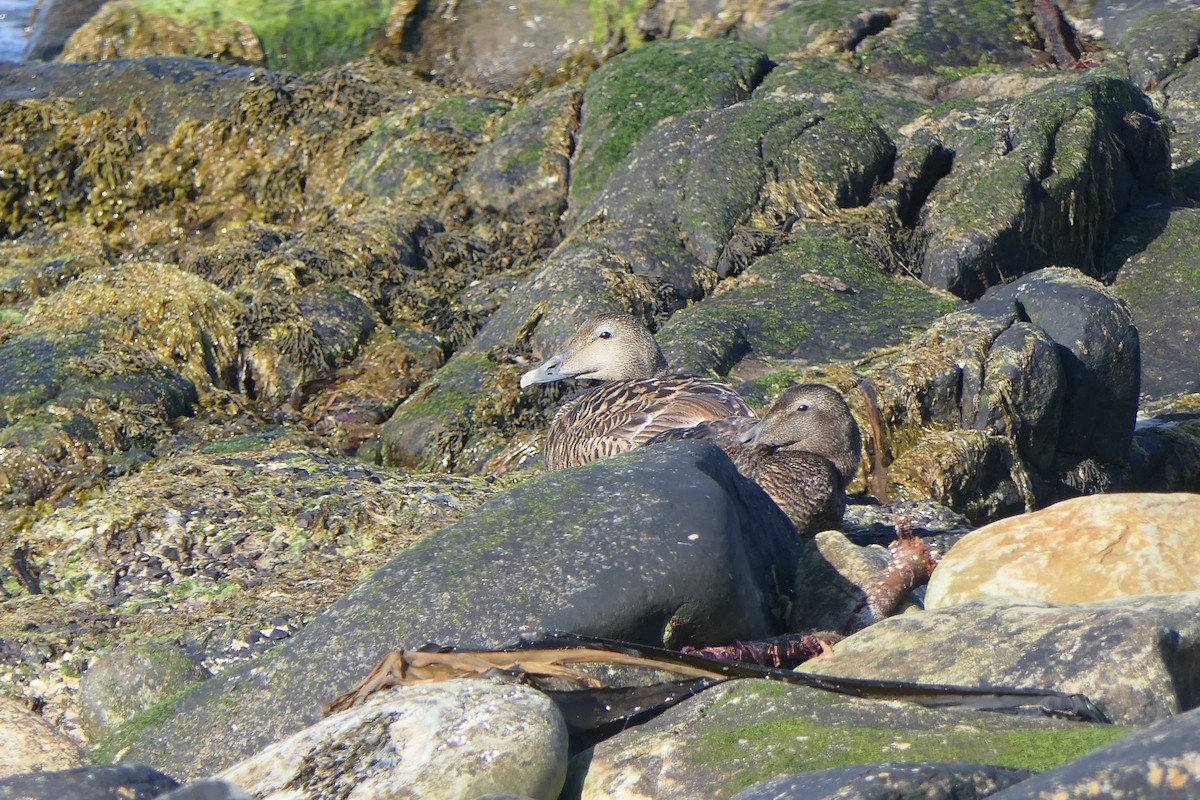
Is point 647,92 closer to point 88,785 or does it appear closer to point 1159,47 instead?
point 1159,47

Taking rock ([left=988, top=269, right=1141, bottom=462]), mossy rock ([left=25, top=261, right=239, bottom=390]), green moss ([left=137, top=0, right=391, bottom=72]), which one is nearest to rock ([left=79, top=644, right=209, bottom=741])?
mossy rock ([left=25, top=261, right=239, bottom=390])

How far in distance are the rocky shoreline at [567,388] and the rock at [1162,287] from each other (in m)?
0.04

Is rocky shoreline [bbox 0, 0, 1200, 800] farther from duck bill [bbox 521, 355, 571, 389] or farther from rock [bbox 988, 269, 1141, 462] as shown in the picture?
duck bill [bbox 521, 355, 571, 389]

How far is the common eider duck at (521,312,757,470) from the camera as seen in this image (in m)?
6.80

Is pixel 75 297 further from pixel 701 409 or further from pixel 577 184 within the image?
pixel 701 409

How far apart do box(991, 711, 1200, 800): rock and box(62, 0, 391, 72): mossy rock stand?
1442cm

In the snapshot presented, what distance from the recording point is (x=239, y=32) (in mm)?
15906

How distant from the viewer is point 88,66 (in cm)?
1427

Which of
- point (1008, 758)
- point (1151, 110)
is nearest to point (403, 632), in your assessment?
point (1008, 758)

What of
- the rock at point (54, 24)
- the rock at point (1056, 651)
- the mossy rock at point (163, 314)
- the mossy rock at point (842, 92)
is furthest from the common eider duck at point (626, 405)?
the rock at point (54, 24)

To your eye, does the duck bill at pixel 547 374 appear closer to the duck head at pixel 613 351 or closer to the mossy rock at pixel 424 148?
the duck head at pixel 613 351

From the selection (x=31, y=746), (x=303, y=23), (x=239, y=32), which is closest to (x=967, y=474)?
(x=31, y=746)

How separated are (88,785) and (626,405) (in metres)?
3.97

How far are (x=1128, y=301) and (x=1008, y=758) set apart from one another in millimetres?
8945
